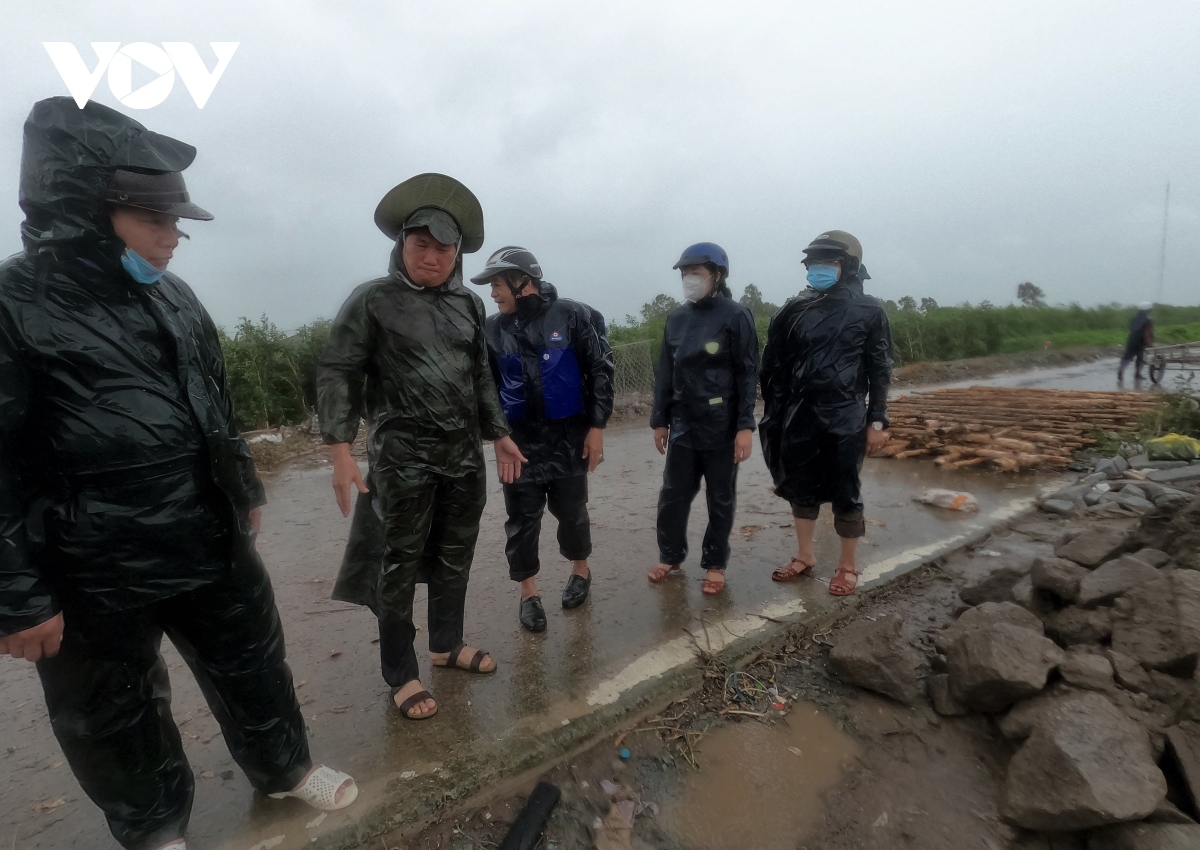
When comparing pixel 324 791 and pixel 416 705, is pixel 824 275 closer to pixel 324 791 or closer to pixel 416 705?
pixel 416 705

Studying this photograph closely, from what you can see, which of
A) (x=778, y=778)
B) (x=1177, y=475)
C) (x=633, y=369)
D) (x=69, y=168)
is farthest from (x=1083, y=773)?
(x=633, y=369)

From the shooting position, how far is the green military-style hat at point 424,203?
224 cm

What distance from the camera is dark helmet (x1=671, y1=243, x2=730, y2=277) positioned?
10.7 ft

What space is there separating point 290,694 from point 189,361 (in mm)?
1098

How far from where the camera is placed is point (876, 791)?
2.17 metres

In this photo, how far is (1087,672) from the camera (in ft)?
7.63

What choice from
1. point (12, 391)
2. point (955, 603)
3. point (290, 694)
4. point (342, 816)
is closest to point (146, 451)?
point (12, 391)

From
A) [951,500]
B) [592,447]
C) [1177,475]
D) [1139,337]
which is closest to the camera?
[592,447]

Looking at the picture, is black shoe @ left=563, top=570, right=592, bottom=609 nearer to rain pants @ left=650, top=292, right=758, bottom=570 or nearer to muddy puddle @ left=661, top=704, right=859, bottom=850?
rain pants @ left=650, top=292, right=758, bottom=570

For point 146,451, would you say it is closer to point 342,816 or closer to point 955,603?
point 342,816

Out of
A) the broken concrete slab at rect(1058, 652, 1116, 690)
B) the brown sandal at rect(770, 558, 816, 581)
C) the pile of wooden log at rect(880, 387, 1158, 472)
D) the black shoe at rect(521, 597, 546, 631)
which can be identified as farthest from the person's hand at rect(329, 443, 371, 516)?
the pile of wooden log at rect(880, 387, 1158, 472)

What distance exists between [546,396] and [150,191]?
5.82ft

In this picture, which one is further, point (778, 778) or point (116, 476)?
point (778, 778)

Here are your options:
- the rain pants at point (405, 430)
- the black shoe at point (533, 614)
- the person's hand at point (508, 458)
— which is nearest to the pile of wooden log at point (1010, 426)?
the black shoe at point (533, 614)
